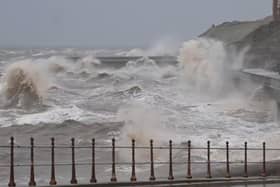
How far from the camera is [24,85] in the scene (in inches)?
1560

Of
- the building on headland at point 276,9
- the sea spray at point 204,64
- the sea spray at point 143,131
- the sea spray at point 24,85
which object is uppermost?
the building on headland at point 276,9

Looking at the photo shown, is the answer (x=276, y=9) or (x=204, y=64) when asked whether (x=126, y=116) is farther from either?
(x=276, y=9)

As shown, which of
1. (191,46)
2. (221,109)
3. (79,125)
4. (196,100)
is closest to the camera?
(79,125)

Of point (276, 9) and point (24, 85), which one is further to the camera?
point (276, 9)

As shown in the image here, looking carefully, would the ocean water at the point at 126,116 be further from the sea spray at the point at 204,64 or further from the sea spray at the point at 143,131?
the sea spray at the point at 204,64

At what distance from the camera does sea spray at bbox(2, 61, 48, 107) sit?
35.5 meters

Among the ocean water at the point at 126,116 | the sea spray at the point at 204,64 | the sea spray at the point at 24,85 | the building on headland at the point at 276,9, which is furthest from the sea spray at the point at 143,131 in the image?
the building on headland at the point at 276,9

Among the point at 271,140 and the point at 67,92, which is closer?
the point at 271,140

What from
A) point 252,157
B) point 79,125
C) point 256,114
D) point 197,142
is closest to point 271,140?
point 197,142

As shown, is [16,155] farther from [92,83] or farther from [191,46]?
[191,46]

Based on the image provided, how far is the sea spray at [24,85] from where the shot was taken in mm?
35531

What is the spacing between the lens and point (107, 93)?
43969 millimetres

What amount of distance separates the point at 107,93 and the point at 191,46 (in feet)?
84.0

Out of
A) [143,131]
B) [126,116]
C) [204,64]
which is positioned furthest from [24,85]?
[204,64]
